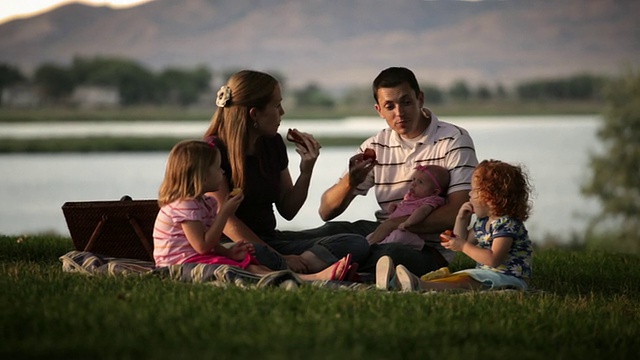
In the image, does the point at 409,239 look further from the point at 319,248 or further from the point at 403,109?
the point at 403,109

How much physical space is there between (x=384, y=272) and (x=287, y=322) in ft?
5.36

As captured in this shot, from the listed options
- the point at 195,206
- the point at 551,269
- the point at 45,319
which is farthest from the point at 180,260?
the point at 551,269

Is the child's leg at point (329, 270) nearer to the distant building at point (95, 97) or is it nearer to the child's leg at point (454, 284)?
the child's leg at point (454, 284)

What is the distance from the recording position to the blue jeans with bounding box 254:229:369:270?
7.69 meters

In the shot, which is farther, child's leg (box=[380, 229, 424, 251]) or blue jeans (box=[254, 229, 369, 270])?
child's leg (box=[380, 229, 424, 251])

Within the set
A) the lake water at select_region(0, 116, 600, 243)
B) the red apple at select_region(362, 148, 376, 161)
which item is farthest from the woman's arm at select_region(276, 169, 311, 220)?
the lake water at select_region(0, 116, 600, 243)

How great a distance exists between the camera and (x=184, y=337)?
5.40m

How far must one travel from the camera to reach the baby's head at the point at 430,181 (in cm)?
826

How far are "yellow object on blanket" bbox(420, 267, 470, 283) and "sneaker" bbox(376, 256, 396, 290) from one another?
0.36 m

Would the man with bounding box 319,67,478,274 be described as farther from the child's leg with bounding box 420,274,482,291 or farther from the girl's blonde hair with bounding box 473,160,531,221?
the girl's blonde hair with bounding box 473,160,531,221

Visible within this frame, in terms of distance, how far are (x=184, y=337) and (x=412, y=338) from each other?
1142 millimetres

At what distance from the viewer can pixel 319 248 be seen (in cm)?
800

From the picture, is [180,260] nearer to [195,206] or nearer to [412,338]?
[195,206]

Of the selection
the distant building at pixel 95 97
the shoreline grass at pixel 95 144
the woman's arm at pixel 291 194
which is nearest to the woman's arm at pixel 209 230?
the woman's arm at pixel 291 194
